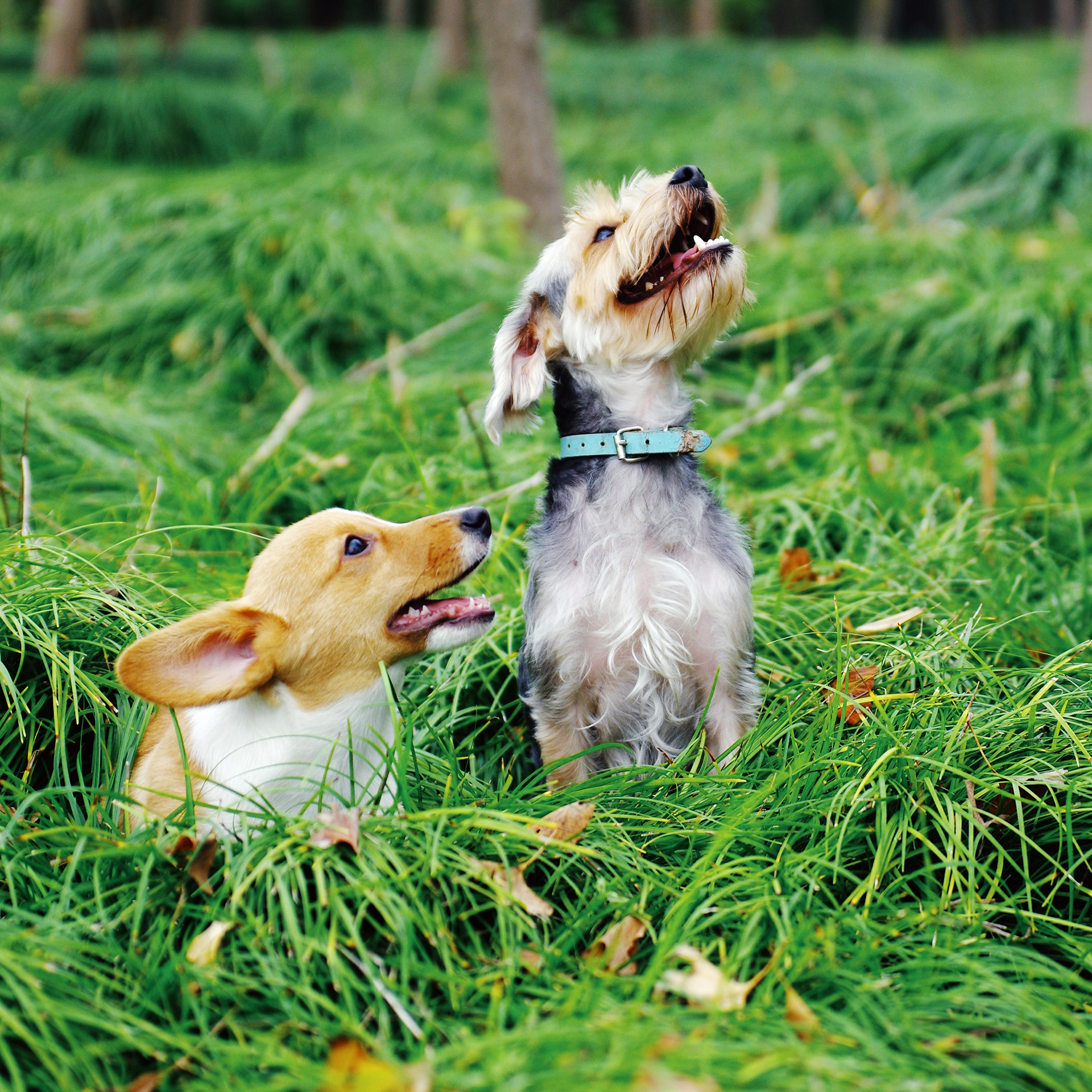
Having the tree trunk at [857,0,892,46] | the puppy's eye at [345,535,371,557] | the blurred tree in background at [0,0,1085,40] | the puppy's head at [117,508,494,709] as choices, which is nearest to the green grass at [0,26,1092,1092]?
the puppy's head at [117,508,494,709]

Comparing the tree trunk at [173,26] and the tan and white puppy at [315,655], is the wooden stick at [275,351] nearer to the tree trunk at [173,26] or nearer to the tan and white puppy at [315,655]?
the tan and white puppy at [315,655]

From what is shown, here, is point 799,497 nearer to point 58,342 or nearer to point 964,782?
point 964,782

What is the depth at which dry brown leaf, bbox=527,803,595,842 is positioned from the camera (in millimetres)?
2484

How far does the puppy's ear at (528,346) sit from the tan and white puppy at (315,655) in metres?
0.37

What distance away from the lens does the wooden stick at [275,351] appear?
5520mm

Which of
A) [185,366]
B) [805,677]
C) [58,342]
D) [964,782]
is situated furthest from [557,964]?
[58,342]

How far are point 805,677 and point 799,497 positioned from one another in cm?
111

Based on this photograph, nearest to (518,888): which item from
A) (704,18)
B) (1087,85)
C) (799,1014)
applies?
(799,1014)

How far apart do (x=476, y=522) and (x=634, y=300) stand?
78 cm

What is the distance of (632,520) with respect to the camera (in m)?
2.81

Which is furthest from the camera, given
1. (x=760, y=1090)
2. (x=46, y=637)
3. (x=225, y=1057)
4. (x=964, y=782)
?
(x=46, y=637)

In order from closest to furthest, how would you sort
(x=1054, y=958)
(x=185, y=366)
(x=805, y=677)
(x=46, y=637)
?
(x=1054, y=958)
(x=46, y=637)
(x=805, y=677)
(x=185, y=366)

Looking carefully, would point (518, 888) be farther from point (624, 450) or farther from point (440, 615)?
point (624, 450)

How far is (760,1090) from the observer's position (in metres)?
1.75
